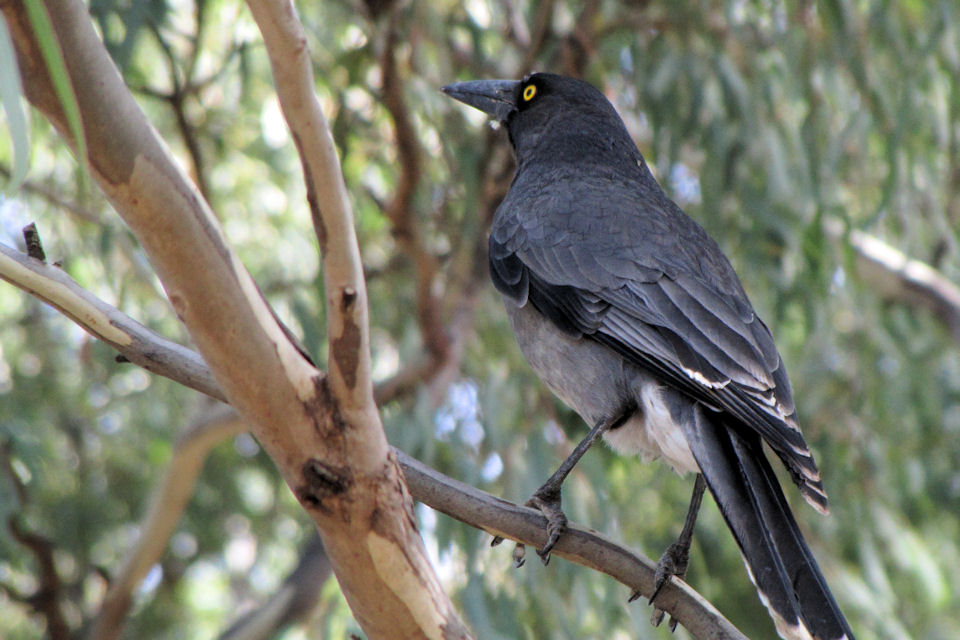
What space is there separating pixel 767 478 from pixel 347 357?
928 millimetres

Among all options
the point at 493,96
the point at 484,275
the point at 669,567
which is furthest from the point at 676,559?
the point at 484,275

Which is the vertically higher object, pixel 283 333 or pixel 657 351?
pixel 657 351

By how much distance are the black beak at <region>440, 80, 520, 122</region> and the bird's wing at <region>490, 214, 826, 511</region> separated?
73cm

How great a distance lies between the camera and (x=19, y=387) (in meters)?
4.63

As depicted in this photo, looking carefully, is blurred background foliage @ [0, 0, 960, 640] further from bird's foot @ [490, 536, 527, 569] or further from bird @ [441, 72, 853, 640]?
bird @ [441, 72, 853, 640]

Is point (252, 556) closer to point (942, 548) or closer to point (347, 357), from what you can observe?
point (942, 548)

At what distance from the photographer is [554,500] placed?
2273 mm

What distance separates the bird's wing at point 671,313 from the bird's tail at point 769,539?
0.07 meters

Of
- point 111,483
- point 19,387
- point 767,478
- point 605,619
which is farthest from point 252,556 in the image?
point 767,478

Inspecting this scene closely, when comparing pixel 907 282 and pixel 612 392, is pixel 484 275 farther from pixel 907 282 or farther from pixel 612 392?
pixel 612 392

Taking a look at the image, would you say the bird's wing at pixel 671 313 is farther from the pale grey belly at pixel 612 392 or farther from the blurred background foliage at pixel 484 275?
the blurred background foliage at pixel 484 275

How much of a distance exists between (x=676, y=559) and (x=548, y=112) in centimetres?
153

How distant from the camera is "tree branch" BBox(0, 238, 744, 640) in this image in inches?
72.6

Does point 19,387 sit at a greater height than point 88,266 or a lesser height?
lesser
